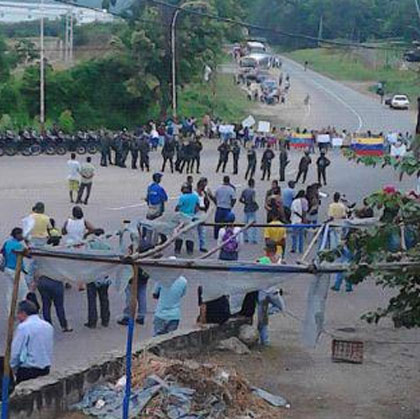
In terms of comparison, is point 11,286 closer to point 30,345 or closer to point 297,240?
point 30,345

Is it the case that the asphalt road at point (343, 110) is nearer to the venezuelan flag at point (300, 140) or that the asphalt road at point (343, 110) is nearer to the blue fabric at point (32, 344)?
the venezuelan flag at point (300, 140)

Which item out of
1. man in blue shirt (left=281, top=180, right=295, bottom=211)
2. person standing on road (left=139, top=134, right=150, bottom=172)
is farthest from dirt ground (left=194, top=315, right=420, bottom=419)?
person standing on road (left=139, top=134, right=150, bottom=172)

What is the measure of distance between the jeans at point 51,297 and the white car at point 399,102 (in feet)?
194

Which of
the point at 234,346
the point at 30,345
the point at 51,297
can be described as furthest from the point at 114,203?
the point at 30,345

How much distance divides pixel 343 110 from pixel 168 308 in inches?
2351

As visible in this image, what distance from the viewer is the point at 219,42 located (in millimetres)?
59594

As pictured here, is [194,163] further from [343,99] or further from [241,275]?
[343,99]

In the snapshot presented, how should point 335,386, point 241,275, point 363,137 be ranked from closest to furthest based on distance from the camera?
point 241,275 < point 335,386 < point 363,137

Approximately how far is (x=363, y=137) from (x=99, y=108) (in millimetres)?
14671

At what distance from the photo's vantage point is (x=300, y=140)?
170 ft

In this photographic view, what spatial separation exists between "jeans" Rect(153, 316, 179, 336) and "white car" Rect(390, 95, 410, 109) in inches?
2347

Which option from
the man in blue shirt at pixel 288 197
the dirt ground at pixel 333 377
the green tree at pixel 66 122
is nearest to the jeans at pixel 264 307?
the dirt ground at pixel 333 377

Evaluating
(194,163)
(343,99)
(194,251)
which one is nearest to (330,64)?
(343,99)

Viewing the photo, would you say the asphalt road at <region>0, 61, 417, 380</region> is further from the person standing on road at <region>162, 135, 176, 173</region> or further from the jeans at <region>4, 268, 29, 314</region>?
the person standing on road at <region>162, 135, 176, 173</region>
